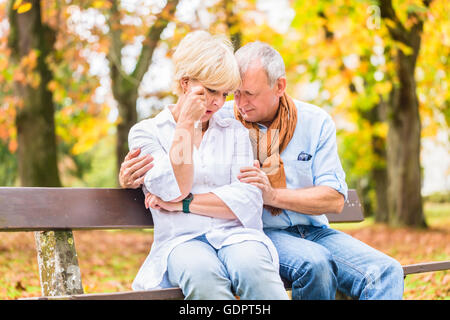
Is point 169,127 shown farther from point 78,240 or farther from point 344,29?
point 344,29

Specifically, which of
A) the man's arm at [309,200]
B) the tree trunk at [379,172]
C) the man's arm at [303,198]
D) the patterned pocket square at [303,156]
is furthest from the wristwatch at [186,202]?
the tree trunk at [379,172]

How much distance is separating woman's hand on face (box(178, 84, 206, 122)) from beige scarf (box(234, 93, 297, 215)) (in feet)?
2.07

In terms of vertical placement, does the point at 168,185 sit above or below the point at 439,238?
above

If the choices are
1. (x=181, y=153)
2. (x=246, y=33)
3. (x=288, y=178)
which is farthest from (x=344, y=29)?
(x=181, y=153)

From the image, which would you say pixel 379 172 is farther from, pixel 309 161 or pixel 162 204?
pixel 162 204

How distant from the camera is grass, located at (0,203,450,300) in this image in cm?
538

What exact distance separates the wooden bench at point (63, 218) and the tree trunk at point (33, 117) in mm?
6192

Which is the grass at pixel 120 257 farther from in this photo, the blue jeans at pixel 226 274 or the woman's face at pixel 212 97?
the woman's face at pixel 212 97

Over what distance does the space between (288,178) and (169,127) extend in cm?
81

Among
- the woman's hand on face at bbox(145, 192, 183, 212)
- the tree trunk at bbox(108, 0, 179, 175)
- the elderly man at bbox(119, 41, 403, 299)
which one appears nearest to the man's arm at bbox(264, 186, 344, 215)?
the elderly man at bbox(119, 41, 403, 299)

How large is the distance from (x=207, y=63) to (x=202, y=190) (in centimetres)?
64

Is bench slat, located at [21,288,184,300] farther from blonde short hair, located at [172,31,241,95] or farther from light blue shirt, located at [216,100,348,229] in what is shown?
blonde short hair, located at [172,31,241,95]

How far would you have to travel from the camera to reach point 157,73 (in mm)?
12383

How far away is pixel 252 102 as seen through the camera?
339cm
